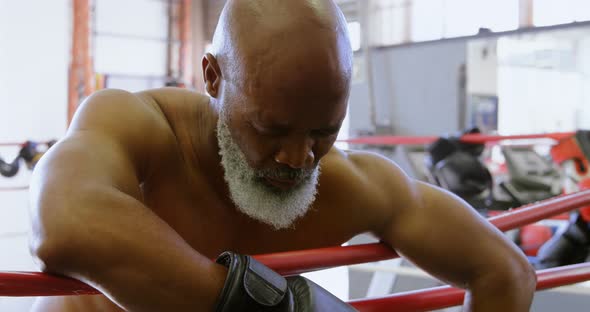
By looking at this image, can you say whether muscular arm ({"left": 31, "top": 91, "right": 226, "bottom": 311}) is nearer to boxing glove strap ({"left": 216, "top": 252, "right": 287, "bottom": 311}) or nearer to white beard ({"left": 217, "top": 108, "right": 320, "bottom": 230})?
boxing glove strap ({"left": 216, "top": 252, "right": 287, "bottom": 311})

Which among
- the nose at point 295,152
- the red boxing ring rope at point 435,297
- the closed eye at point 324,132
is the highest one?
the closed eye at point 324,132

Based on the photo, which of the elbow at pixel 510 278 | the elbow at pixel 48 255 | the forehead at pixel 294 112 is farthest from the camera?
the elbow at pixel 510 278

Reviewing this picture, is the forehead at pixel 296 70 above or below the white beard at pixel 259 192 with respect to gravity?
above

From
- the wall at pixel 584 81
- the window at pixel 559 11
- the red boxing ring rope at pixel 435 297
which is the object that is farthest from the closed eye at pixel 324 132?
the window at pixel 559 11

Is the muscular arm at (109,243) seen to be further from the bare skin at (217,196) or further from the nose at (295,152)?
the nose at (295,152)

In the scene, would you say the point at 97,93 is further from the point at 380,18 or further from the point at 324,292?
the point at 380,18

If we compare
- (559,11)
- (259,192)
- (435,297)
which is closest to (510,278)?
(435,297)

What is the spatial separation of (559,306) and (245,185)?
68.7 inches

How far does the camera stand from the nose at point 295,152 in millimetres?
880

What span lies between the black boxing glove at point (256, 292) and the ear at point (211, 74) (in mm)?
392

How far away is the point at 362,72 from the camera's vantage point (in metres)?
7.80

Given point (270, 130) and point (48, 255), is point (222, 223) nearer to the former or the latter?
point (270, 130)

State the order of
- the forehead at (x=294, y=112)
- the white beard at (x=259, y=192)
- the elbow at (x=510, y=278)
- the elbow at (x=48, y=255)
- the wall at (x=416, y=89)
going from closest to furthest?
1. the elbow at (x=48, y=255)
2. the forehead at (x=294, y=112)
3. the white beard at (x=259, y=192)
4. the elbow at (x=510, y=278)
5. the wall at (x=416, y=89)

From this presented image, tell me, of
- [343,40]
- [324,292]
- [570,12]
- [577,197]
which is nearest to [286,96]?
[343,40]
